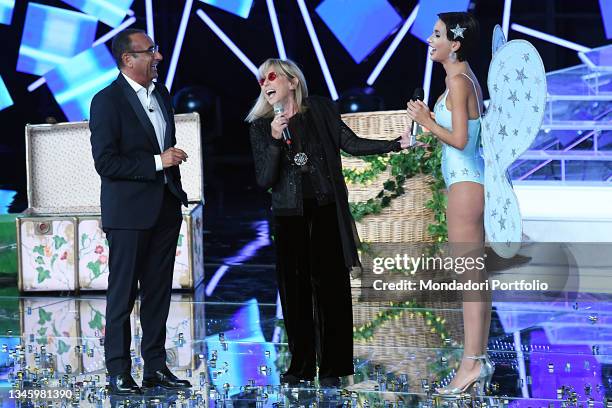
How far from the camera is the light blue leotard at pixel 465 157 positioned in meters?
4.26

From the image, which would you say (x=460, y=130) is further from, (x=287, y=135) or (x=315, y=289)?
(x=315, y=289)

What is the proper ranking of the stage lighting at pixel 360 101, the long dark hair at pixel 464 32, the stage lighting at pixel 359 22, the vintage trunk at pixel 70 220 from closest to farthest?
the long dark hair at pixel 464 32
the vintage trunk at pixel 70 220
the stage lighting at pixel 359 22
the stage lighting at pixel 360 101

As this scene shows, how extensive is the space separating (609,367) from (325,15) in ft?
22.1

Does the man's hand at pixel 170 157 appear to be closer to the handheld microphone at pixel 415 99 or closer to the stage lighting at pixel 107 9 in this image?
the handheld microphone at pixel 415 99

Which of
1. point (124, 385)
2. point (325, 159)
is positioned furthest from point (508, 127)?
point (124, 385)

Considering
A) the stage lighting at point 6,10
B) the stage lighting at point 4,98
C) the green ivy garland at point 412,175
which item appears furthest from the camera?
the stage lighting at point 4,98

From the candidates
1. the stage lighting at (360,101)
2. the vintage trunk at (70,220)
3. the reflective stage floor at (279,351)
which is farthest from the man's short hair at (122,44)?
the stage lighting at (360,101)

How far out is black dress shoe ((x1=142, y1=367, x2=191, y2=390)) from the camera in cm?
462

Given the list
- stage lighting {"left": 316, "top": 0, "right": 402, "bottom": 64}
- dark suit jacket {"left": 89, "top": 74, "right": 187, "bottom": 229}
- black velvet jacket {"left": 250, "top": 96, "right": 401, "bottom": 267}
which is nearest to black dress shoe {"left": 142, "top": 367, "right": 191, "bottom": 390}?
dark suit jacket {"left": 89, "top": 74, "right": 187, "bottom": 229}

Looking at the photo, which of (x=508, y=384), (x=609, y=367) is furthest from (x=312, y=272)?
(x=609, y=367)

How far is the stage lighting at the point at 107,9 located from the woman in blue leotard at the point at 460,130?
7.38 meters

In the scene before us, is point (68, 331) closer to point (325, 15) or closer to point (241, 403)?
point (241, 403)

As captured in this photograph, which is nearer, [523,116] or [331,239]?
[523,116]

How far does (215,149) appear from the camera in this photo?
12.9 meters
